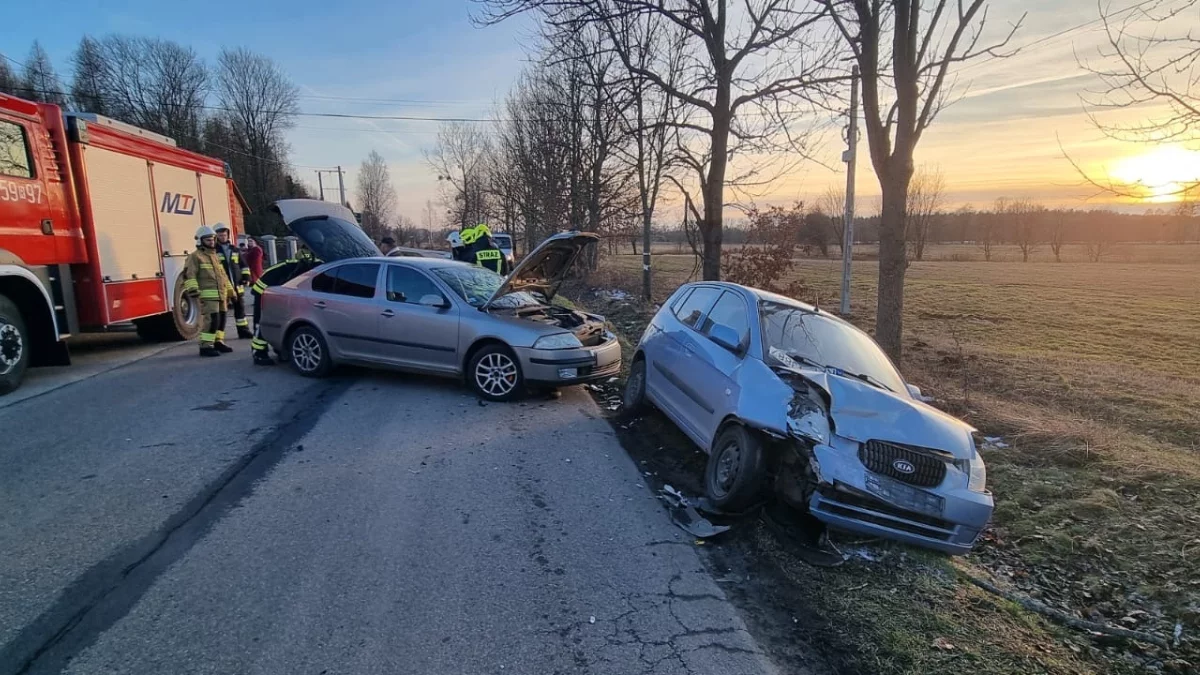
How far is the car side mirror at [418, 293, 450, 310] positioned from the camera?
7.48 m

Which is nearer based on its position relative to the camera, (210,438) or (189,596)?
(189,596)

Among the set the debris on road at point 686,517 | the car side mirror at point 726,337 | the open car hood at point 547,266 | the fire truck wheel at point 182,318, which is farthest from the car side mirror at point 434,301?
the fire truck wheel at point 182,318

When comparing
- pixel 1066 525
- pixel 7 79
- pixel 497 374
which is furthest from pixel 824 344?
pixel 7 79

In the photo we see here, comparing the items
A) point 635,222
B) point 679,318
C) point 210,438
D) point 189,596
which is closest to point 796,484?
point 679,318

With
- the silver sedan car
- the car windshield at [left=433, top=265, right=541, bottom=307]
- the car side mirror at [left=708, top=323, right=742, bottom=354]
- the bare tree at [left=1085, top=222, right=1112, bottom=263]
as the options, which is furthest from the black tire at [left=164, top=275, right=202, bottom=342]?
the bare tree at [left=1085, top=222, right=1112, bottom=263]

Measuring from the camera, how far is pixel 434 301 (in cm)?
755

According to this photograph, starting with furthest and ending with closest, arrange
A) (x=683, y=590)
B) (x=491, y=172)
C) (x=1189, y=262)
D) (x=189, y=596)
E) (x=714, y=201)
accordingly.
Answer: (x=1189, y=262) < (x=491, y=172) < (x=714, y=201) < (x=683, y=590) < (x=189, y=596)

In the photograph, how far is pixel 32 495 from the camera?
425cm

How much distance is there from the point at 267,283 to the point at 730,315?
695 cm

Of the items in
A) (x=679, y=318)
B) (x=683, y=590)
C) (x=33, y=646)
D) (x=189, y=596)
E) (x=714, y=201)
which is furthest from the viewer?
(x=714, y=201)

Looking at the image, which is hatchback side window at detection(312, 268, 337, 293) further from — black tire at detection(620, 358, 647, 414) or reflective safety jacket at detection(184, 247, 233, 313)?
black tire at detection(620, 358, 647, 414)

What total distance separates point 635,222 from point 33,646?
21732 mm

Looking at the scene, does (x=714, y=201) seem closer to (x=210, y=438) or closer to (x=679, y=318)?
(x=679, y=318)

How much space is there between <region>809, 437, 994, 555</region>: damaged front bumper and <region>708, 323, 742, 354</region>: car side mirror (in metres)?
1.40
